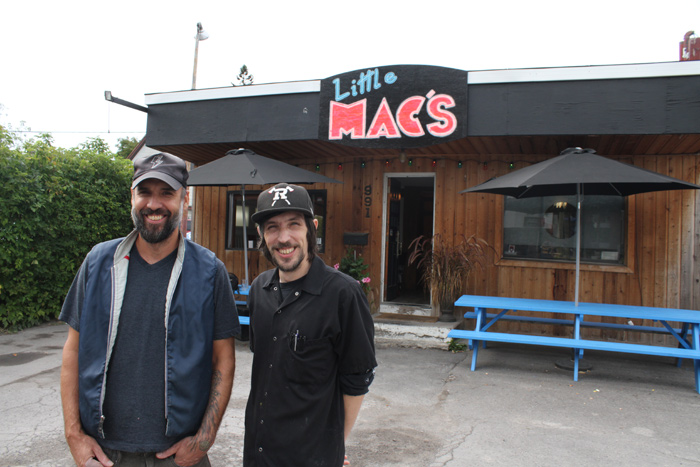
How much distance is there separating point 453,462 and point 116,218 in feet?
25.7

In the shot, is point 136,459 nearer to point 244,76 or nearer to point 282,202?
point 282,202

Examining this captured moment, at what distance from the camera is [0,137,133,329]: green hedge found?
718 cm

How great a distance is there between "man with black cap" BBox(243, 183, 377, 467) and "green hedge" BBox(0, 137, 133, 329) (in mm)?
6869

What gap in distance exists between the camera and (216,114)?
24.9 ft

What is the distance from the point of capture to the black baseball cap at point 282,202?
75.4 inches

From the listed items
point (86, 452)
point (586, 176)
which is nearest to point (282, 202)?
point (86, 452)

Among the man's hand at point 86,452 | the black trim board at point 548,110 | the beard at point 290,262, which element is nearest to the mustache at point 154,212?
the beard at point 290,262

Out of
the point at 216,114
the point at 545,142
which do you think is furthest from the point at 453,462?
the point at 216,114

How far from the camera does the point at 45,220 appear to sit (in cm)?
766

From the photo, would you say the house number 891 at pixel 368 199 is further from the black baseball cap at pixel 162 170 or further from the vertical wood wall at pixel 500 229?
the black baseball cap at pixel 162 170

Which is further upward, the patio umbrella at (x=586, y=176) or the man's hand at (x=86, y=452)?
the patio umbrella at (x=586, y=176)

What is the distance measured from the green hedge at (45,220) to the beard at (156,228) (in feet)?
21.6

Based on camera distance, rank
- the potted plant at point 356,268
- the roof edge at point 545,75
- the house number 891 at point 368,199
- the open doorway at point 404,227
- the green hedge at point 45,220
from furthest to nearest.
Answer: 1. the open doorway at point 404,227
2. the house number 891 at point 368,199
3. the potted plant at point 356,268
4. the green hedge at point 45,220
5. the roof edge at point 545,75

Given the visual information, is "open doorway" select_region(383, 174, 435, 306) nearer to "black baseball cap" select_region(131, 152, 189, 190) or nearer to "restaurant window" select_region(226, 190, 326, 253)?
"restaurant window" select_region(226, 190, 326, 253)
